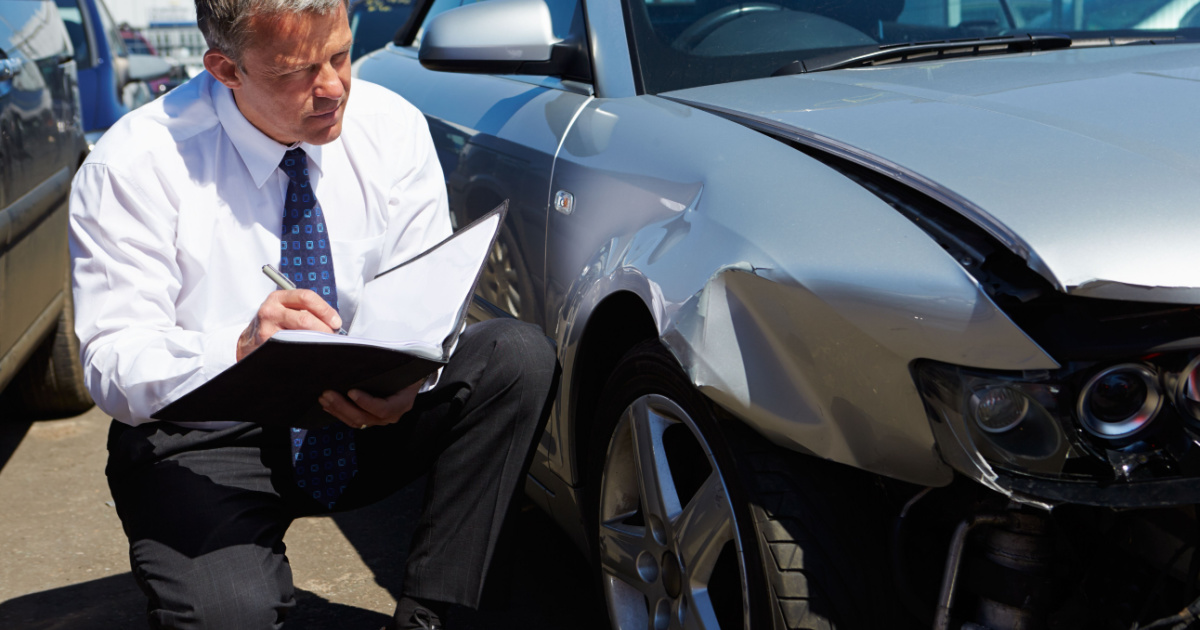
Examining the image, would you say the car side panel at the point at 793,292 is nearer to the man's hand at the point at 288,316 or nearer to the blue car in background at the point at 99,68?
the man's hand at the point at 288,316

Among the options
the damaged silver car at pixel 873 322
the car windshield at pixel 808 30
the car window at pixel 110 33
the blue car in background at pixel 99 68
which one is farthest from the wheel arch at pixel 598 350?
the car window at pixel 110 33

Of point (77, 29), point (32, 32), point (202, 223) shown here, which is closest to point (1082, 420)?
point (202, 223)

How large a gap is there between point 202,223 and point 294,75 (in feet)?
0.97

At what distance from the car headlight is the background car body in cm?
243

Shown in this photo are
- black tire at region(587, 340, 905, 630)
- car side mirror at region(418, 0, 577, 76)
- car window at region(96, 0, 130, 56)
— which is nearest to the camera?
black tire at region(587, 340, 905, 630)

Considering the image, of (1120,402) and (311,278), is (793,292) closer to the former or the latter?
(1120,402)

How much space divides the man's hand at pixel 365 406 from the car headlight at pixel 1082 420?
84cm

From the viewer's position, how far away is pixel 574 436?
2156 millimetres

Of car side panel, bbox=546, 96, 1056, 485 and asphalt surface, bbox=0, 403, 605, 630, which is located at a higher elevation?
car side panel, bbox=546, 96, 1056, 485

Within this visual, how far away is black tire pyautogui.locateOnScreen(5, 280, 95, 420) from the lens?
3760 mm

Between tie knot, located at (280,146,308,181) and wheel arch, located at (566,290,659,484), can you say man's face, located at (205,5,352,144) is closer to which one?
tie knot, located at (280,146,308,181)

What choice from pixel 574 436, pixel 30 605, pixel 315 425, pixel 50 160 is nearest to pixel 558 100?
pixel 574 436

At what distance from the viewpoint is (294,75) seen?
1869 millimetres

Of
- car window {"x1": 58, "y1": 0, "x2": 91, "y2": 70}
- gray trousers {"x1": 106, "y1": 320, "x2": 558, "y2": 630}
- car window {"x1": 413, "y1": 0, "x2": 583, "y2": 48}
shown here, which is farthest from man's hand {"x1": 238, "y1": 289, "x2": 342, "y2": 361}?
car window {"x1": 58, "y1": 0, "x2": 91, "y2": 70}
